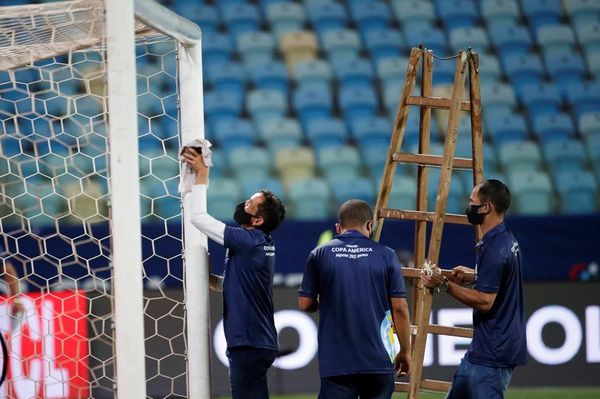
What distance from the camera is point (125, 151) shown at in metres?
4.62

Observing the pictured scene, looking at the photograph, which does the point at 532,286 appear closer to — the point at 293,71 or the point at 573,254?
the point at 573,254

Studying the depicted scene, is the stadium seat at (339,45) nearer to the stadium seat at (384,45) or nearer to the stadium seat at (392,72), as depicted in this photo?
the stadium seat at (384,45)

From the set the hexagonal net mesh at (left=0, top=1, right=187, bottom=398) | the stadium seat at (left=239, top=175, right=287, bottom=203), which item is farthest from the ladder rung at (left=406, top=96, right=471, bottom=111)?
the stadium seat at (left=239, top=175, right=287, bottom=203)

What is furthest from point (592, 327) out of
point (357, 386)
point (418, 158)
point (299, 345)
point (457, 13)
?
point (457, 13)

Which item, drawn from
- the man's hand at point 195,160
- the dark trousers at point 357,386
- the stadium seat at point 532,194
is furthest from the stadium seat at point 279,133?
the dark trousers at point 357,386

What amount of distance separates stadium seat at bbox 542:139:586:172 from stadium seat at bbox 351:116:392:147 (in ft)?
6.58

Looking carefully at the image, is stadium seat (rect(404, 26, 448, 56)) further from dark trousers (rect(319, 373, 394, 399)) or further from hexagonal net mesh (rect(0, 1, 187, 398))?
dark trousers (rect(319, 373, 394, 399))

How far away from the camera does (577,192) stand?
12312mm

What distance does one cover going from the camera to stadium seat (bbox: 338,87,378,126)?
1351 centimetres

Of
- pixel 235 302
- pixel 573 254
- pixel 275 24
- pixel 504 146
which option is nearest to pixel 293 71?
pixel 275 24

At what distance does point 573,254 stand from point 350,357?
6298 mm

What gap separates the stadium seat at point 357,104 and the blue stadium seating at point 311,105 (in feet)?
0.69

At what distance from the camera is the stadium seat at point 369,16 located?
14.7 metres

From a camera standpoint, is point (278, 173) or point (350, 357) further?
point (278, 173)
